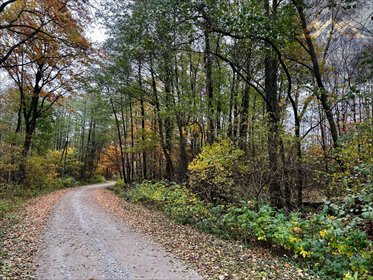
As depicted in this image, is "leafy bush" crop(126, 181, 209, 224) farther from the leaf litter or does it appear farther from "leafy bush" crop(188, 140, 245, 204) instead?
"leafy bush" crop(188, 140, 245, 204)

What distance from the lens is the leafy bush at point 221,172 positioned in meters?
7.61

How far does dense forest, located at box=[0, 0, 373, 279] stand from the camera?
579 centimetres

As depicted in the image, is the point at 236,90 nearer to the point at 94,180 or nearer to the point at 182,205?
the point at 182,205

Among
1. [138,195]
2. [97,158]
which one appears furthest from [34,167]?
[97,158]

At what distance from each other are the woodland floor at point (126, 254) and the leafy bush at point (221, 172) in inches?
63.0

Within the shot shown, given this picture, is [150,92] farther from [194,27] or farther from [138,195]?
[194,27]

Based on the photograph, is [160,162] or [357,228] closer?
[357,228]

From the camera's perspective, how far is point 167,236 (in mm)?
Answer: 6672

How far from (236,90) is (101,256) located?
9904 mm

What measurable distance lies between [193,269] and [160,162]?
16.7m

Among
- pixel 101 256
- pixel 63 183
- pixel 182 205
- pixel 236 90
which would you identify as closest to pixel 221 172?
pixel 182 205

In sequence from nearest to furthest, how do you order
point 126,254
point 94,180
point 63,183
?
point 126,254 < point 63,183 < point 94,180

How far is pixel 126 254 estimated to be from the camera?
207 inches

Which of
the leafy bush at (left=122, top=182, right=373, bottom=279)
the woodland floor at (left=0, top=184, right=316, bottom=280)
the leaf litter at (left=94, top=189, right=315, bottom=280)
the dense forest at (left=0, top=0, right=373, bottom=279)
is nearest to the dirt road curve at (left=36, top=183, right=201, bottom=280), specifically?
the woodland floor at (left=0, top=184, right=316, bottom=280)
